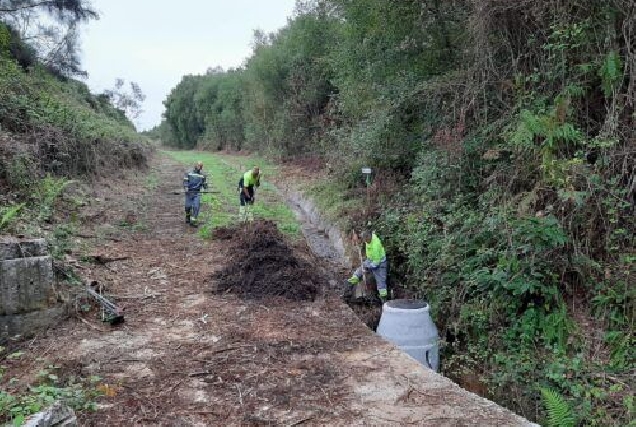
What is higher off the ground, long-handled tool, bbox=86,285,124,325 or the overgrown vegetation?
the overgrown vegetation

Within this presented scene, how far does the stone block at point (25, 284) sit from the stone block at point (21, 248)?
29cm

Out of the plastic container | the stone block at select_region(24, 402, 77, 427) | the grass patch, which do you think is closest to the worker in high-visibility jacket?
the plastic container

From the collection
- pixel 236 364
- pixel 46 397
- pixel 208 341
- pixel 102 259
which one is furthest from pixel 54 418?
pixel 102 259

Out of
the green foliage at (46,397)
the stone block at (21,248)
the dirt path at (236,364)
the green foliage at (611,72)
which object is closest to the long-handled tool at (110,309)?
the dirt path at (236,364)

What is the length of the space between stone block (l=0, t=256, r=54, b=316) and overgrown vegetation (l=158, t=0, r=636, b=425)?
508cm

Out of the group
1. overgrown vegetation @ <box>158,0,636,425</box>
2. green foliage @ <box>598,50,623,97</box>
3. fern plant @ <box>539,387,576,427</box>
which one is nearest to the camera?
fern plant @ <box>539,387,576,427</box>

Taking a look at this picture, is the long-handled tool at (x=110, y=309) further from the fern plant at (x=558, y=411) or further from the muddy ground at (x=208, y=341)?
the fern plant at (x=558, y=411)

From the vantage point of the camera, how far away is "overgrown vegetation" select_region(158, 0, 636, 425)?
18.1 feet

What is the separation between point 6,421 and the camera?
373cm

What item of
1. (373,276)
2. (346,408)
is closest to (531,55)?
(373,276)

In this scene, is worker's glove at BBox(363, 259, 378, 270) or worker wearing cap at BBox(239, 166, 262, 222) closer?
worker's glove at BBox(363, 259, 378, 270)

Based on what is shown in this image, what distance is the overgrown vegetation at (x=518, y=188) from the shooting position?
5504 mm

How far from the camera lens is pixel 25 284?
19.8 ft

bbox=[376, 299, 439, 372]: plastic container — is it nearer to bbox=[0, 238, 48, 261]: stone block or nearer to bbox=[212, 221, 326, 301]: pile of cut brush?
bbox=[212, 221, 326, 301]: pile of cut brush
